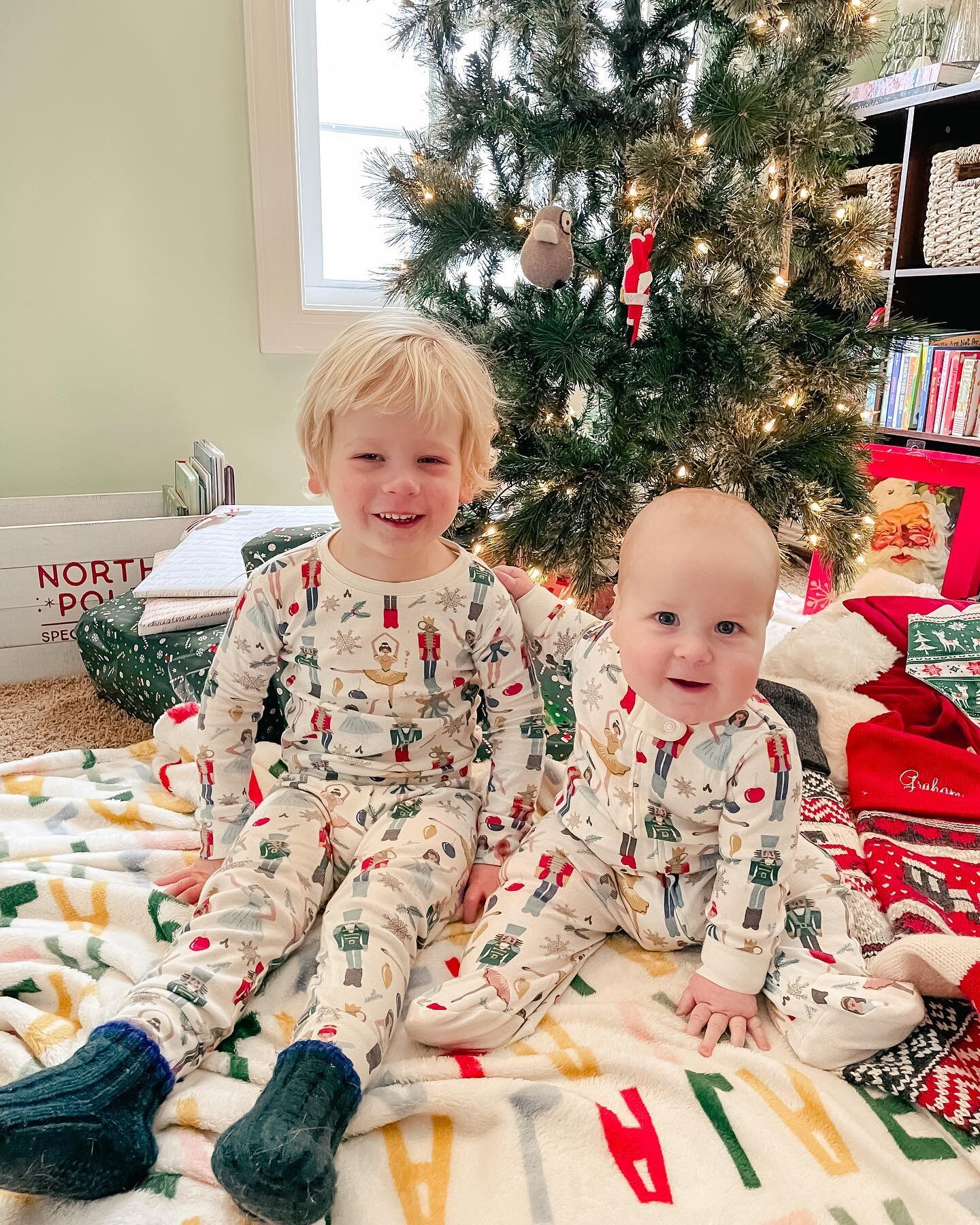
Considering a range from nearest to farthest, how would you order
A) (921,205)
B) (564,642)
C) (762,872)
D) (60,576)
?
(762,872) → (564,642) → (60,576) → (921,205)

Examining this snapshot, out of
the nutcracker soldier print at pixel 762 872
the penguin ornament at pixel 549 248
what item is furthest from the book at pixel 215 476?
the nutcracker soldier print at pixel 762 872

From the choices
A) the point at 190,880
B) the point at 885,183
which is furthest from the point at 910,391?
the point at 190,880

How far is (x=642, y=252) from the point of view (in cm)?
127

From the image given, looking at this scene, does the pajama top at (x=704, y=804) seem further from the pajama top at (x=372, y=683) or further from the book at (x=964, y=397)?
the book at (x=964, y=397)

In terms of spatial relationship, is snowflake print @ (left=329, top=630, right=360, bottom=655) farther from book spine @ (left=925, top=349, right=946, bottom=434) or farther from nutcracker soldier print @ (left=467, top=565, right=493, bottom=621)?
book spine @ (left=925, top=349, right=946, bottom=434)

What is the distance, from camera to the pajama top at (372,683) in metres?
0.99

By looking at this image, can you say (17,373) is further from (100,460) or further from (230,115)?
(230,115)

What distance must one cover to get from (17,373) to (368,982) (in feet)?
5.95

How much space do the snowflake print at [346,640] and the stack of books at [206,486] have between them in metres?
1.02

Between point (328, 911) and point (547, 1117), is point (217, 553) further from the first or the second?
point (547, 1117)

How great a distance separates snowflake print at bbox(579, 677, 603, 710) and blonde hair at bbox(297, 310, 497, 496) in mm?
275

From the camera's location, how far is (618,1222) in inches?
25.2

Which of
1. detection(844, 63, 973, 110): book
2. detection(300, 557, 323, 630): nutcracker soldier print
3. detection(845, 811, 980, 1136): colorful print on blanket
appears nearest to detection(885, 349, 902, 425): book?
detection(844, 63, 973, 110): book

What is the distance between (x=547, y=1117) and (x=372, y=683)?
47cm
